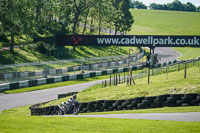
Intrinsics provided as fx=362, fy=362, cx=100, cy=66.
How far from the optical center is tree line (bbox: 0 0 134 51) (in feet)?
166

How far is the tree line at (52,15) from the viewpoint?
50656 mm

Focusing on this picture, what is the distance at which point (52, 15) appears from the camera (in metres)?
77.9

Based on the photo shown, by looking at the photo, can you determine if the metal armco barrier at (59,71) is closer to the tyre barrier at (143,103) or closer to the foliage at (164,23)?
the tyre barrier at (143,103)

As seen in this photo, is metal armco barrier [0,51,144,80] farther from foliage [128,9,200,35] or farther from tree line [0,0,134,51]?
foliage [128,9,200,35]

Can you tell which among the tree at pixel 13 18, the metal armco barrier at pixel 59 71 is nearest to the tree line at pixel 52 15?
the tree at pixel 13 18

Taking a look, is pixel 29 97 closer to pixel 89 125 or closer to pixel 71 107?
pixel 71 107

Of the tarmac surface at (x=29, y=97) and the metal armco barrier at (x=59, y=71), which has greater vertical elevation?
the metal armco barrier at (x=59, y=71)

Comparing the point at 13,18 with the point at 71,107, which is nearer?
the point at 71,107

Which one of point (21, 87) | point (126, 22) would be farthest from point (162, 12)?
point (21, 87)

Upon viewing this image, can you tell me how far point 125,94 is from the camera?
18.2 meters

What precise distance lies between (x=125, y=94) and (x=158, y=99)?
8.36 feet

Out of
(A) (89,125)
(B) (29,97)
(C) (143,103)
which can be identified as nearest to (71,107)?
(C) (143,103)

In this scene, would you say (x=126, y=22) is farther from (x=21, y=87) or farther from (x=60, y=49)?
→ (x=21, y=87)

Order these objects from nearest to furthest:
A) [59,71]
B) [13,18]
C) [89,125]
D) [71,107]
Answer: [89,125]
[71,107]
[59,71]
[13,18]
